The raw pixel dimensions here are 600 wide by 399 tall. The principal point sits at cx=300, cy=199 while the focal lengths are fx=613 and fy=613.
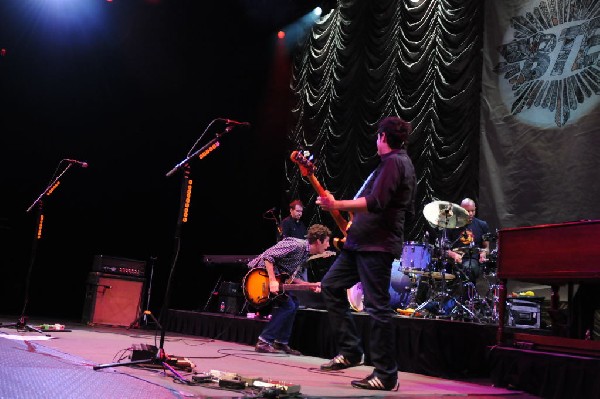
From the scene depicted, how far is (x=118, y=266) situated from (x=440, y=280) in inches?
202

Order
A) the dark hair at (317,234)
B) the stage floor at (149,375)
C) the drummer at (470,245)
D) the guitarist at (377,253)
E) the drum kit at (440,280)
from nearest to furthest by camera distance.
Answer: the stage floor at (149,375)
the guitarist at (377,253)
the dark hair at (317,234)
the drum kit at (440,280)
the drummer at (470,245)

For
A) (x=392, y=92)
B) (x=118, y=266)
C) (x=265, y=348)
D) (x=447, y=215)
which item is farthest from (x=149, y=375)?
(x=392, y=92)

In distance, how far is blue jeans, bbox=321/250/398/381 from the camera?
4242 mm

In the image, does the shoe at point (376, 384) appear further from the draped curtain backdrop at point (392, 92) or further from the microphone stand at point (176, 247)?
the draped curtain backdrop at point (392, 92)

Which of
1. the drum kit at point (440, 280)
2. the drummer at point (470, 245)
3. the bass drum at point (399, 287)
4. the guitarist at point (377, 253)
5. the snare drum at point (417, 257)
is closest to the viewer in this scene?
the guitarist at point (377, 253)

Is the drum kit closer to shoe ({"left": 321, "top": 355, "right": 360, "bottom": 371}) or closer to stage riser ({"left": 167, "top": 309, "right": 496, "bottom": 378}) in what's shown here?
stage riser ({"left": 167, "top": 309, "right": 496, "bottom": 378})

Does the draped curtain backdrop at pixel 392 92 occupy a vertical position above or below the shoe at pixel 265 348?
above

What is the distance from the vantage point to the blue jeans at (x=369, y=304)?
4.24 m

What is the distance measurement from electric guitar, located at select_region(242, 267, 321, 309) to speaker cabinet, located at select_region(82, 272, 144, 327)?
11.6 feet

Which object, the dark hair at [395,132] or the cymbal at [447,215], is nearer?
the dark hair at [395,132]

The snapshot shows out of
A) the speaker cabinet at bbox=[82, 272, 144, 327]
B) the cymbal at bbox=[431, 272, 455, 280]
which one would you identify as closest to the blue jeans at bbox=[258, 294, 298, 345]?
the cymbal at bbox=[431, 272, 455, 280]

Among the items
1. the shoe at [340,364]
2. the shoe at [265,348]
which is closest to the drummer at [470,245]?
the shoe at [265,348]

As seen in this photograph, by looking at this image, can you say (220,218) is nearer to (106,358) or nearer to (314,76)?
(314,76)

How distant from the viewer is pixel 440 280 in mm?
8203
